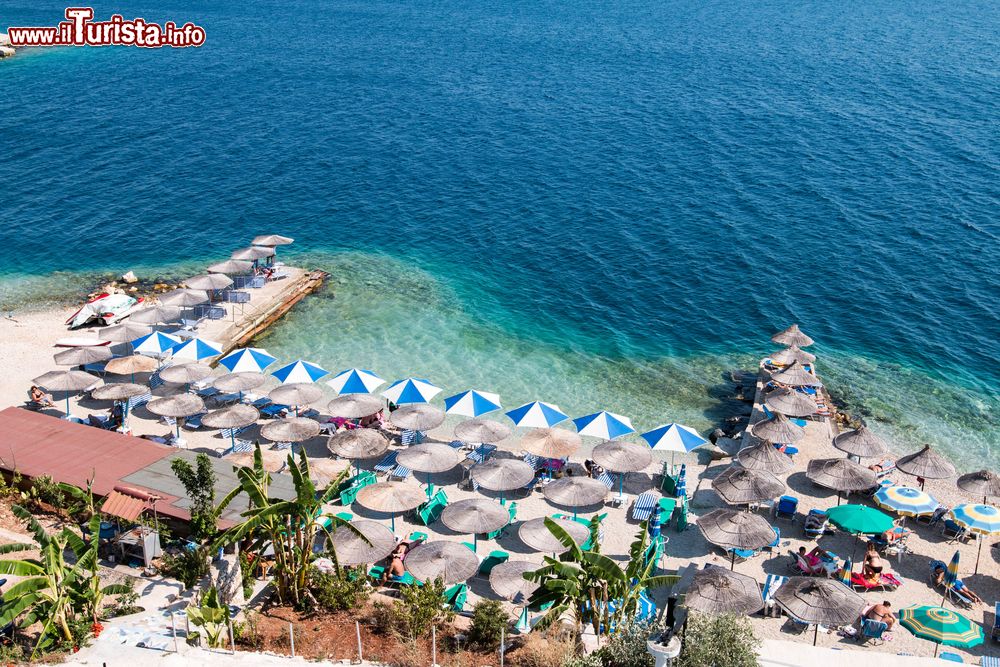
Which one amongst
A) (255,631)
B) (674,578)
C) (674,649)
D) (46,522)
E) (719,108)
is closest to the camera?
(674,649)

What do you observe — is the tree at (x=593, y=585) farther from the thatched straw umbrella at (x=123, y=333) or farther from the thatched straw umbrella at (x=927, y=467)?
the thatched straw umbrella at (x=123, y=333)

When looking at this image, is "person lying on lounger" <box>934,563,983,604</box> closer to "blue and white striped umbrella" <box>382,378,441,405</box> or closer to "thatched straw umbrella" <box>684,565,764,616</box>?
"thatched straw umbrella" <box>684,565,764,616</box>

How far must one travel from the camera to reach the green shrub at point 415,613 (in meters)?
20.6

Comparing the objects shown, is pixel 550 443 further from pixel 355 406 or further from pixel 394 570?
pixel 394 570

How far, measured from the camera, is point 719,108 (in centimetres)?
8394

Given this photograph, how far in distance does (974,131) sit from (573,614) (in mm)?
71468

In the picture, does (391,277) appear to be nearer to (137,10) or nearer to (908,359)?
(908,359)

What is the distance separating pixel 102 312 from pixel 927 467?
3907 centimetres

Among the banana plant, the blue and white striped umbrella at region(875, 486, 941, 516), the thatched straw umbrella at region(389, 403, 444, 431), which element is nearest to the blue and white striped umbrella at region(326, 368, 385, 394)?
the thatched straw umbrella at region(389, 403, 444, 431)

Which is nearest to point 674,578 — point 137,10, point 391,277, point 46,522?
point 46,522

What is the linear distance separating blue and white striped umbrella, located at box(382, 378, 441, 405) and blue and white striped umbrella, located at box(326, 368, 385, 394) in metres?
0.91

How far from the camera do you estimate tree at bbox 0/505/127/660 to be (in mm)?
19266

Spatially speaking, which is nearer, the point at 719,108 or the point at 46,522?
the point at 46,522

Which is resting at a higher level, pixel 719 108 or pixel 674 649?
pixel 719 108
